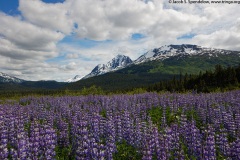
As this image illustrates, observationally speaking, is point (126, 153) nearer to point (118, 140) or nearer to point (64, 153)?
point (118, 140)

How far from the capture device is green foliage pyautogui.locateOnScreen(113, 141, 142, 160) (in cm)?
778

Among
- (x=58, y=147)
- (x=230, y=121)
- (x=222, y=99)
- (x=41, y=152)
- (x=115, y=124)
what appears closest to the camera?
(x=41, y=152)

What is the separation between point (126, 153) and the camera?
792 cm

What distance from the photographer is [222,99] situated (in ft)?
58.7

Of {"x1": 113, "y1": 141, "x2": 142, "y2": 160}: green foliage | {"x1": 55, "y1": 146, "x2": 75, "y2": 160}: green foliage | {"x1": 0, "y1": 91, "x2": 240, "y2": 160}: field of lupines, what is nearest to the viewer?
{"x1": 0, "y1": 91, "x2": 240, "y2": 160}: field of lupines

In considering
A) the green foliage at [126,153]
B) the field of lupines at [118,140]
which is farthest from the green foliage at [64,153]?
the green foliage at [126,153]

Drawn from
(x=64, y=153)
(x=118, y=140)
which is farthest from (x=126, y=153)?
(x=64, y=153)

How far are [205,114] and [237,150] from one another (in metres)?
6.47

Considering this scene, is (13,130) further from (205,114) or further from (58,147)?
(205,114)

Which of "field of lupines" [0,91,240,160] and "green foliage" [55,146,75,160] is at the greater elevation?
"field of lupines" [0,91,240,160]

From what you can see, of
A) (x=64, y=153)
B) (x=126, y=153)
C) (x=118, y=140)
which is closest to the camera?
(x=126, y=153)

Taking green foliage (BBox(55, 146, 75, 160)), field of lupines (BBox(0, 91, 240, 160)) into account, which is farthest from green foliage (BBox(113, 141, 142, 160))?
green foliage (BBox(55, 146, 75, 160))

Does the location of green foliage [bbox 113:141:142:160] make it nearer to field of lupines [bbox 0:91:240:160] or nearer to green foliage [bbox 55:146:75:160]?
field of lupines [bbox 0:91:240:160]

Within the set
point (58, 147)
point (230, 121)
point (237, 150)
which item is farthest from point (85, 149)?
point (230, 121)
